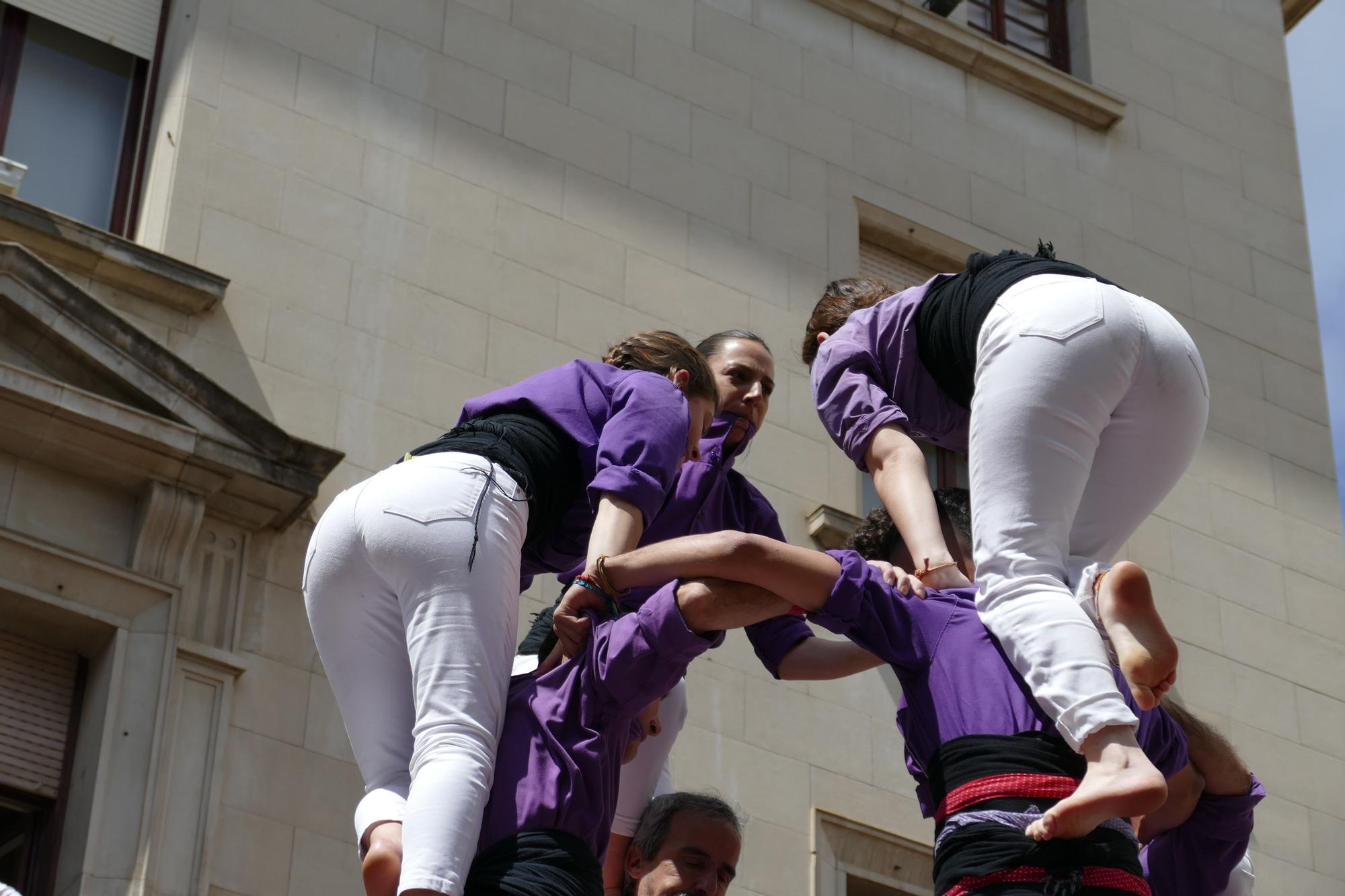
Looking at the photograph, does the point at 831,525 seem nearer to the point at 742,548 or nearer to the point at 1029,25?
the point at 1029,25

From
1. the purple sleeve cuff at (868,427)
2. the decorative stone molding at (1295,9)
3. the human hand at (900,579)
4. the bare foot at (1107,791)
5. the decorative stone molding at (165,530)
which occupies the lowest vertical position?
the bare foot at (1107,791)

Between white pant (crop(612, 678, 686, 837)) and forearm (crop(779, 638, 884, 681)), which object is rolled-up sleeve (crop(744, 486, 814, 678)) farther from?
white pant (crop(612, 678, 686, 837))

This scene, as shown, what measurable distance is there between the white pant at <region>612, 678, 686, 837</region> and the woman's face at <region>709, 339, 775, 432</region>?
0.83m

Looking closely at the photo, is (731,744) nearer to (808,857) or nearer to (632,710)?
(808,857)

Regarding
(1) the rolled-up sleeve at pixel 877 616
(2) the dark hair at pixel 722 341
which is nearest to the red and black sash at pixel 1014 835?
(1) the rolled-up sleeve at pixel 877 616

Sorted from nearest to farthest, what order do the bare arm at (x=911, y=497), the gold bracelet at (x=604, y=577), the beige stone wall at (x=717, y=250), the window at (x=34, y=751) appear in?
the gold bracelet at (x=604, y=577)
the bare arm at (x=911, y=497)
the window at (x=34, y=751)
the beige stone wall at (x=717, y=250)

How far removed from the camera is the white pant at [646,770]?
653cm

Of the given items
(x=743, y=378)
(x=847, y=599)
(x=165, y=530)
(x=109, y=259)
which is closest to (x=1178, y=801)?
(x=847, y=599)

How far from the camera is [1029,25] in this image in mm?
13641

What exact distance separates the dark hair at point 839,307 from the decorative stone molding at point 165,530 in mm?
3045

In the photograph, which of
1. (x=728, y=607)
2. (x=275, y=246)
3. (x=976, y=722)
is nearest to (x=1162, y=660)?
(x=976, y=722)

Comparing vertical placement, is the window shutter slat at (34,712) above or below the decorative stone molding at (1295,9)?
below

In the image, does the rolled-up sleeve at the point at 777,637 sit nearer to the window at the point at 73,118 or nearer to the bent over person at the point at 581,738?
the bent over person at the point at 581,738

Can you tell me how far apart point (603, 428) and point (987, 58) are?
305 inches
